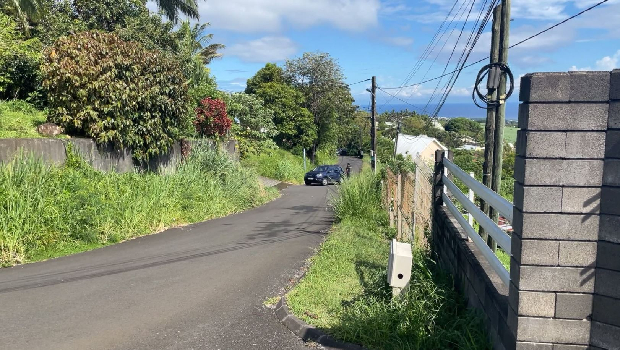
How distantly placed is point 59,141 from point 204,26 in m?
19.2

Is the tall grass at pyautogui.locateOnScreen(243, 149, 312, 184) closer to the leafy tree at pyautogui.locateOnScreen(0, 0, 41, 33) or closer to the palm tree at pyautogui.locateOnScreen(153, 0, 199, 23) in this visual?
the palm tree at pyautogui.locateOnScreen(153, 0, 199, 23)

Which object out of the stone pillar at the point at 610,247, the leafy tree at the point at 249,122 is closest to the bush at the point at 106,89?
the stone pillar at the point at 610,247

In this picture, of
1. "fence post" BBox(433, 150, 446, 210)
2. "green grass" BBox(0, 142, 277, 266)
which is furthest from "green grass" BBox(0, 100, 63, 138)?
"fence post" BBox(433, 150, 446, 210)

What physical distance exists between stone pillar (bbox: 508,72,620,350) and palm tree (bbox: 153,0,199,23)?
80.8ft

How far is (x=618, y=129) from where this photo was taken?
2.89 metres

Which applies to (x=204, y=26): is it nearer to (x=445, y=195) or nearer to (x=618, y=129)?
(x=445, y=195)

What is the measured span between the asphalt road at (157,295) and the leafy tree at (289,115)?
31725mm

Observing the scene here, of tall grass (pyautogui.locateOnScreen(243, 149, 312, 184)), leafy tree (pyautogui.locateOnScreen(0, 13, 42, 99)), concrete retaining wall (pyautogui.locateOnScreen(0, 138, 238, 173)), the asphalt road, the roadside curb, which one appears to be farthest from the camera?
tall grass (pyautogui.locateOnScreen(243, 149, 312, 184))

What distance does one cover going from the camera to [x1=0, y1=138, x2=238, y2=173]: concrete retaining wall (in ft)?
33.0

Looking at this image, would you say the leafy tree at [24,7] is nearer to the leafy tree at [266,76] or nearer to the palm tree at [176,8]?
the palm tree at [176,8]

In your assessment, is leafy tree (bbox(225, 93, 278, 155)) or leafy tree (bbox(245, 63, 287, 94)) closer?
leafy tree (bbox(225, 93, 278, 155))

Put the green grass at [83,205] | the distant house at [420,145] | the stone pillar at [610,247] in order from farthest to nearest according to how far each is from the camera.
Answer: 1. the distant house at [420,145]
2. the green grass at [83,205]
3. the stone pillar at [610,247]

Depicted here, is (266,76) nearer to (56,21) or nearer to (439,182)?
(56,21)

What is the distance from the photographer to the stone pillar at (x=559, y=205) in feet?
9.75
